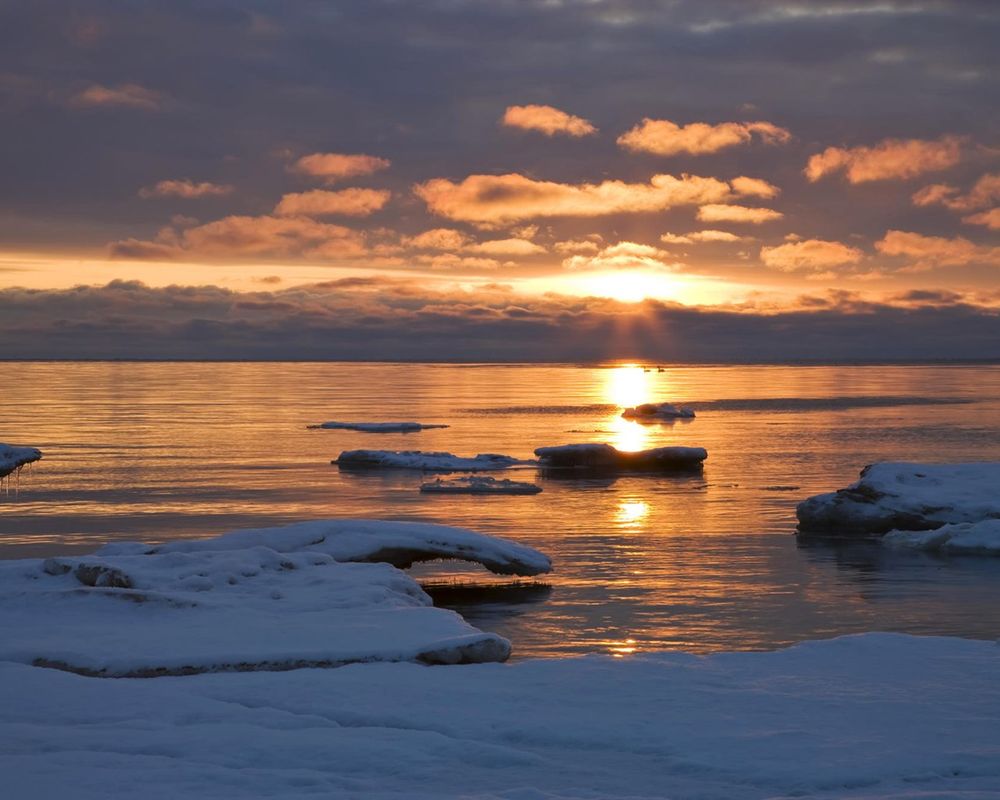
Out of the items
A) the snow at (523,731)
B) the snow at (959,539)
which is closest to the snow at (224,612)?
the snow at (523,731)

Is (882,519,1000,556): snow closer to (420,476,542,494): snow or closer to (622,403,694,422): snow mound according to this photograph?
(420,476,542,494): snow

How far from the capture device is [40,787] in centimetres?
852

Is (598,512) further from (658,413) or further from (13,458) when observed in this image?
(658,413)

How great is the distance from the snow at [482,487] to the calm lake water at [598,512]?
0.66 metres

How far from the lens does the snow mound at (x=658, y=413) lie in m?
75.3

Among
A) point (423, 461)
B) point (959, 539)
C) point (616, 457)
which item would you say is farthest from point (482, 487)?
point (959, 539)

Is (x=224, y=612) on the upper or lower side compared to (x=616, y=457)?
lower

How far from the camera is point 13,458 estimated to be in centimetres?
4000

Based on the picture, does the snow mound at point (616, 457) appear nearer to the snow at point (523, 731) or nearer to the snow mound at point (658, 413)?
the snow at point (523, 731)

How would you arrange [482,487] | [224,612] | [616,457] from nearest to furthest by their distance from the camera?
1. [224,612]
2. [482,487]
3. [616,457]

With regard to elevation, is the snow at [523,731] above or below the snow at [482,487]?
below

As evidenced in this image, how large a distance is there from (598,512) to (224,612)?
58.0ft

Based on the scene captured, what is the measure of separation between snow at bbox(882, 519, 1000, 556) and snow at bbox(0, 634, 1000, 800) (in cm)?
1191

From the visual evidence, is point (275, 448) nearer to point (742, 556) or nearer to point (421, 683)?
point (742, 556)
